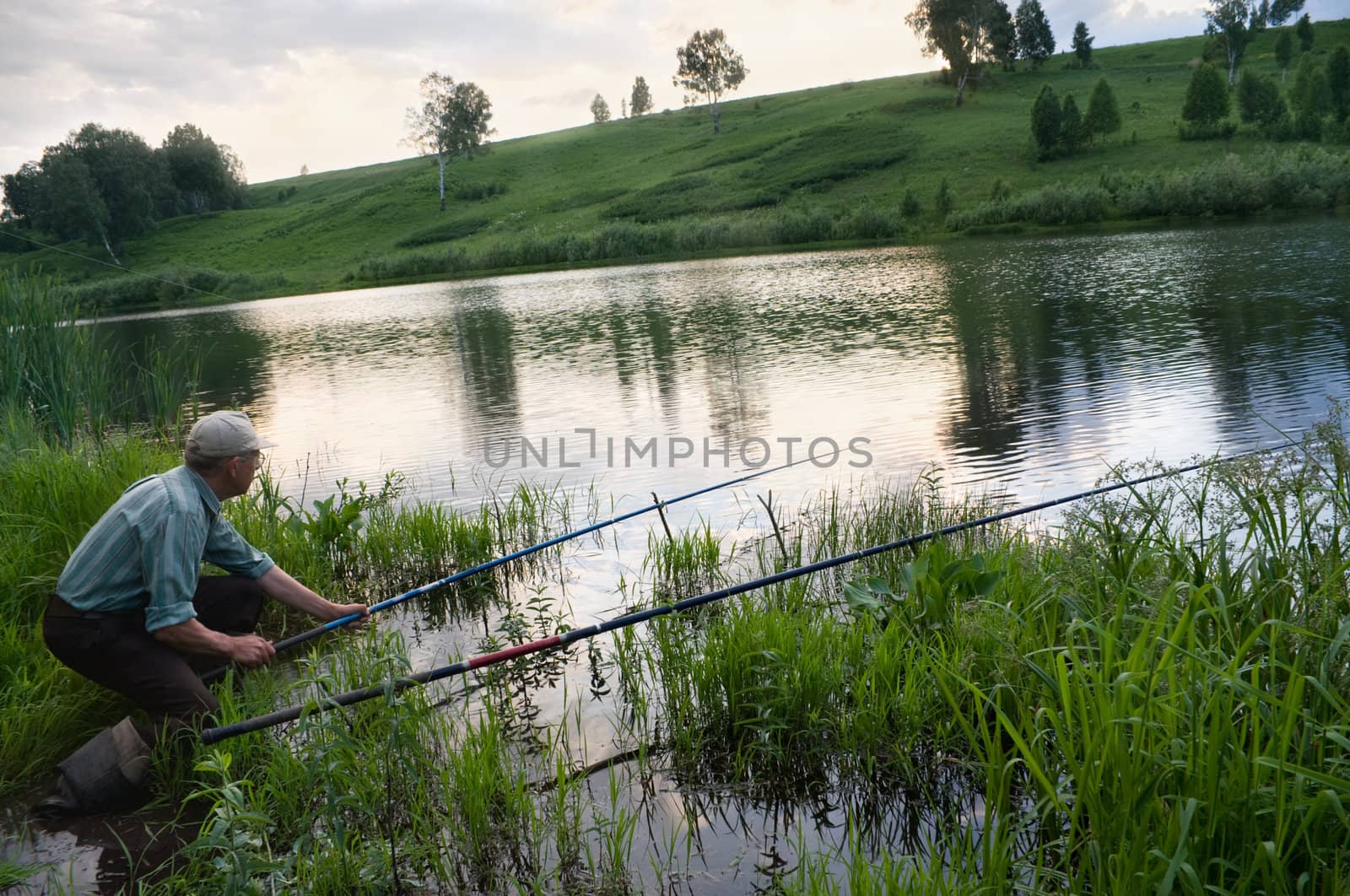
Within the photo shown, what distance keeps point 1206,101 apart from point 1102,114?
5917 mm

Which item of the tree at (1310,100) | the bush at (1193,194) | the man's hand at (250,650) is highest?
the tree at (1310,100)

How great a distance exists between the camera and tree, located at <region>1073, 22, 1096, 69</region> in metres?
94.6

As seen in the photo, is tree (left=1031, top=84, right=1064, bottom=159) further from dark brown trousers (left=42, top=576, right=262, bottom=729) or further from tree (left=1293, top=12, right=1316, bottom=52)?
dark brown trousers (left=42, top=576, right=262, bottom=729)

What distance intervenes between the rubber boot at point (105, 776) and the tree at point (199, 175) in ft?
373

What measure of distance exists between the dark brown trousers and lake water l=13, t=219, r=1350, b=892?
760 millimetres

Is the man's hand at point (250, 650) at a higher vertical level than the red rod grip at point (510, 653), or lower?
higher

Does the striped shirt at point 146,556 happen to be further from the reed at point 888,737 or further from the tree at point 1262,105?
the tree at point 1262,105

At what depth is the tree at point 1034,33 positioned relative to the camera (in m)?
94.9

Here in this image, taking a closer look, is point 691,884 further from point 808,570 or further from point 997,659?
point 808,570

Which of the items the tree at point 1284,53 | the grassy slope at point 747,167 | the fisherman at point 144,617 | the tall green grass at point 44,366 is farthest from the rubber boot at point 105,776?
the tree at point 1284,53

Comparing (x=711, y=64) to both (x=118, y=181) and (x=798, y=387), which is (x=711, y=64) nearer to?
(x=118, y=181)

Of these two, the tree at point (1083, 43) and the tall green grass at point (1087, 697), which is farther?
the tree at point (1083, 43)

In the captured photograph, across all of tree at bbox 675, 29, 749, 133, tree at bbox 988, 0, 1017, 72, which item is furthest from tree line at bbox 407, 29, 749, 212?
tree at bbox 988, 0, 1017, 72

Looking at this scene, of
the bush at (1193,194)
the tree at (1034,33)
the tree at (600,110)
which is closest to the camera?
the bush at (1193,194)
